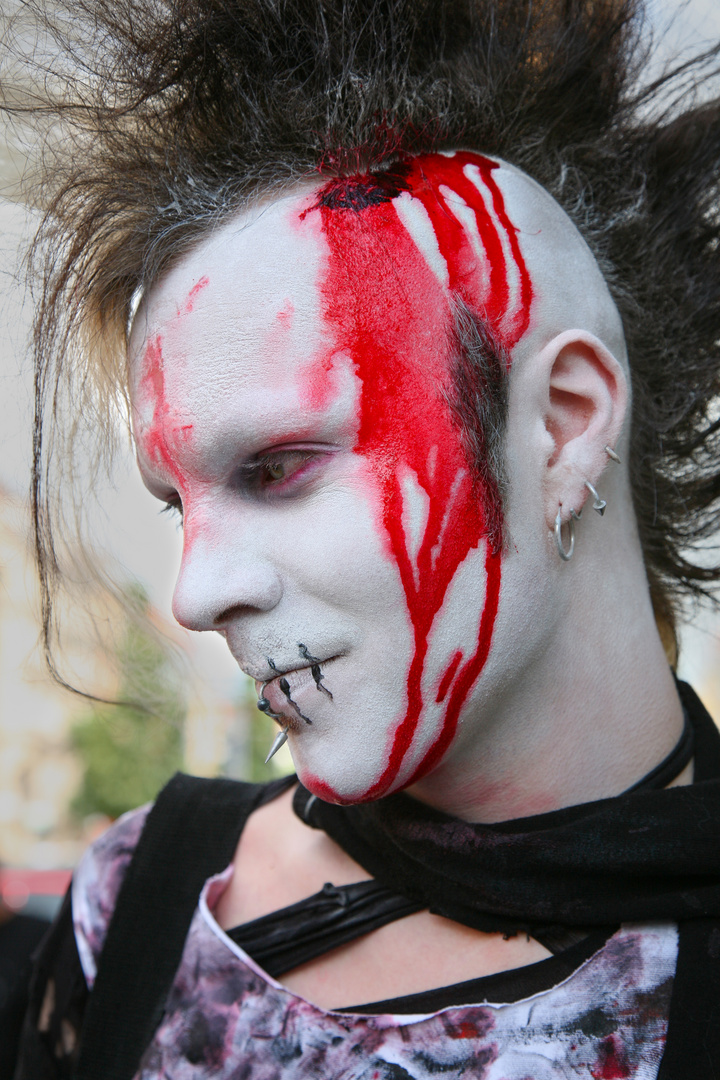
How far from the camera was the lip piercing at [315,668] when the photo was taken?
44.8 inches

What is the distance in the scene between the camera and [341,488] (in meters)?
1.14

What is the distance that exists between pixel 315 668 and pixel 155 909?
653 millimetres

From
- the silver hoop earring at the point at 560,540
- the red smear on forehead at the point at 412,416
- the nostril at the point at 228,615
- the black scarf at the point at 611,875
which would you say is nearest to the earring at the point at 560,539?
the silver hoop earring at the point at 560,540

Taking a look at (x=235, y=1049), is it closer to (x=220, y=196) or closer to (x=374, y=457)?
(x=374, y=457)

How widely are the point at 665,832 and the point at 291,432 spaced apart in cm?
71

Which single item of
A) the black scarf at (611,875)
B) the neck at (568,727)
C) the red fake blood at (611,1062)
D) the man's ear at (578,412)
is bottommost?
the red fake blood at (611,1062)

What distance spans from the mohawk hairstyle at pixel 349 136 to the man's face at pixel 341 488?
0.15 m

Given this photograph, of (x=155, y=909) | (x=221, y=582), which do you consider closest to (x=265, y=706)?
(x=221, y=582)

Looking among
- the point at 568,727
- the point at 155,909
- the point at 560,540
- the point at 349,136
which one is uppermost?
the point at 349,136

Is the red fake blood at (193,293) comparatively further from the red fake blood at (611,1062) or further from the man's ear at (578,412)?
the red fake blood at (611,1062)

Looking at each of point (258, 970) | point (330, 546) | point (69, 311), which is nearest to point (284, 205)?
point (69, 311)

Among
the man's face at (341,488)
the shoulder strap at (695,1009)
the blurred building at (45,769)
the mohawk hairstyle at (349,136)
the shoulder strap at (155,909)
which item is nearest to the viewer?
the shoulder strap at (695,1009)

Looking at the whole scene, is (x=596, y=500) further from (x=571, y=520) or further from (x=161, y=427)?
(x=161, y=427)

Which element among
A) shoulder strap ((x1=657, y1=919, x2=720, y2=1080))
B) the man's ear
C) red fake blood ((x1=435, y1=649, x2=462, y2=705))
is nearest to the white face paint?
red fake blood ((x1=435, y1=649, x2=462, y2=705))
